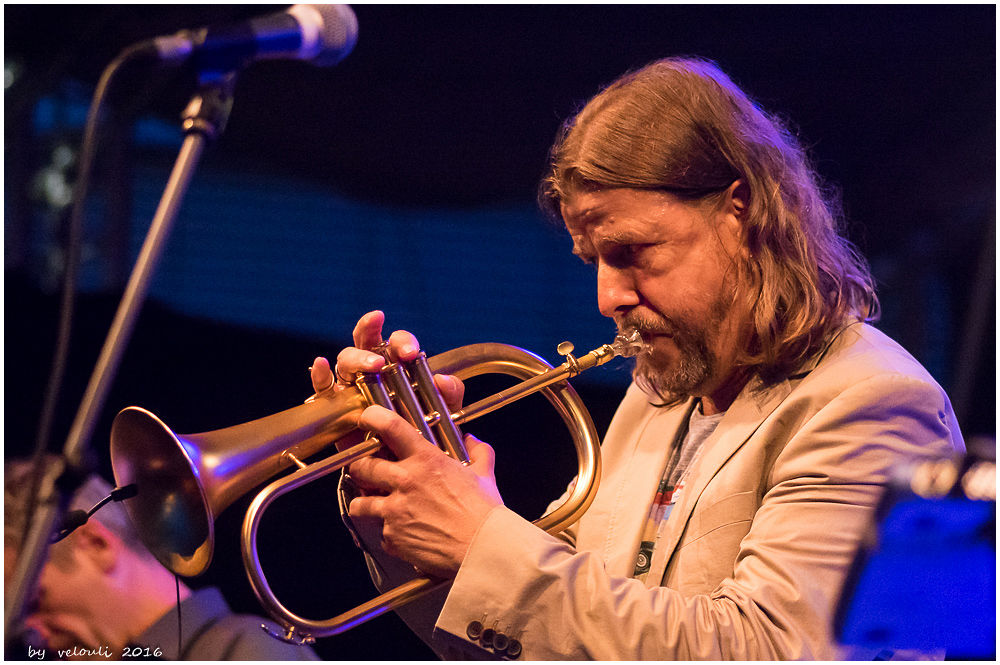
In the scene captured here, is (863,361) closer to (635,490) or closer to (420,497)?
(635,490)

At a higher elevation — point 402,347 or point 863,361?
point 402,347

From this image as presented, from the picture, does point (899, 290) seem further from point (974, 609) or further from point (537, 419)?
point (974, 609)

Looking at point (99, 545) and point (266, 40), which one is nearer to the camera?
point (266, 40)

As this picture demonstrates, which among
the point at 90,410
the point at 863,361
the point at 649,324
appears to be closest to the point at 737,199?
the point at 649,324

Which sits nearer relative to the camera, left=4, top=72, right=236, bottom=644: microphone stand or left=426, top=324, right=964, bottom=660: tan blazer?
left=4, top=72, right=236, bottom=644: microphone stand

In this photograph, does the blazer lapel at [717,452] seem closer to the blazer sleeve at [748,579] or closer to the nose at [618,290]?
the blazer sleeve at [748,579]

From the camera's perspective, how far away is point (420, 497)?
167 cm

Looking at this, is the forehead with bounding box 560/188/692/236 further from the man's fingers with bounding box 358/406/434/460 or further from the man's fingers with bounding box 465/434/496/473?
the man's fingers with bounding box 358/406/434/460

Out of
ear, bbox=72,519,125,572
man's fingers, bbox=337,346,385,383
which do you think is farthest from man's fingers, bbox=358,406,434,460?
ear, bbox=72,519,125,572

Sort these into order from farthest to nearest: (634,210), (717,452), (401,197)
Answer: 1. (401,197)
2. (634,210)
3. (717,452)

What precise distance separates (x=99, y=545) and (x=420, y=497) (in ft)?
4.10

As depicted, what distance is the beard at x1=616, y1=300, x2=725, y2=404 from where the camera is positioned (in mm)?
2053

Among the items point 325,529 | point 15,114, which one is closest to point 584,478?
Result: point 325,529

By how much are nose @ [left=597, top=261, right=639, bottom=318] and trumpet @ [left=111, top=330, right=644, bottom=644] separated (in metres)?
0.41
